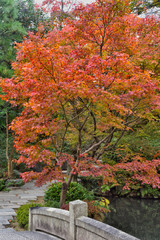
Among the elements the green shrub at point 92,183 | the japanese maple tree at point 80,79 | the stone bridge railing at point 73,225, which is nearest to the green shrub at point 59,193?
the japanese maple tree at point 80,79

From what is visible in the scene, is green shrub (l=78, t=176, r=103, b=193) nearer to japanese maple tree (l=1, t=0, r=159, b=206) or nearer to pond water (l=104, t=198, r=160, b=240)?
pond water (l=104, t=198, r=160, b=240)

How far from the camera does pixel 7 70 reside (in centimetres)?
1134

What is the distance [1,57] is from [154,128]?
26.4ft

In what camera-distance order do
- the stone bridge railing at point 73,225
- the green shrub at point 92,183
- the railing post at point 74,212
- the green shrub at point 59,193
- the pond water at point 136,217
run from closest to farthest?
1. the stone bridge railing at point 73,225
2. the railing post at point 74,212
3. the green shrub at point 59,193
4. the pond water at point 136,217
5. the green shrub at point 92,183

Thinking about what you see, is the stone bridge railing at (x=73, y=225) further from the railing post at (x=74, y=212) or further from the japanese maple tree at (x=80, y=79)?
the japanese maple tree at (x=80, y=79)

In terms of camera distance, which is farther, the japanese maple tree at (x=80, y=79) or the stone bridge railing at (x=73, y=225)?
the japanese maple tree at (x=80, y=79)

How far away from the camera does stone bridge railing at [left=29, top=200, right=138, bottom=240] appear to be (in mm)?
3287

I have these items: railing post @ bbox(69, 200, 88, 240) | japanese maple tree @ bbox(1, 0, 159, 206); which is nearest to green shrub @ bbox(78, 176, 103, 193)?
japanese maple tree @ bbox(1, 0, 159, 206)

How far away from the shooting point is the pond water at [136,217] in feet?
27.6

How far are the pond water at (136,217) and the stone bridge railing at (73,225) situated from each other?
4367 mm

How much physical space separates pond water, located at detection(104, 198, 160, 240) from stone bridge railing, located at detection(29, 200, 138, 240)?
437cm

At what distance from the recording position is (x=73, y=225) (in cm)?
396

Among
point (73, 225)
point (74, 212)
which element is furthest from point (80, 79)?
point (73, 225)

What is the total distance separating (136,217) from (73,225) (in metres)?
6.79
